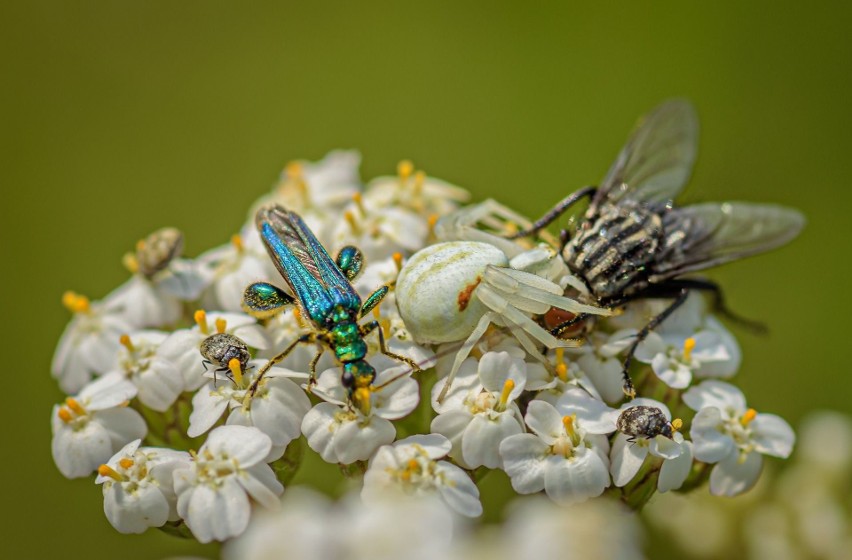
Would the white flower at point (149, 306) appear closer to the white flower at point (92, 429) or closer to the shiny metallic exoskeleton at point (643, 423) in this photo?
the white flower at point (92, 429)

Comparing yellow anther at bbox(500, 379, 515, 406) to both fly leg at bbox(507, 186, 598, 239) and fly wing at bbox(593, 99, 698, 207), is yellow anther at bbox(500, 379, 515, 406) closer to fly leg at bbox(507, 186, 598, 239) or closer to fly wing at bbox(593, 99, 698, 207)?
fly leg at bbox(507, 186, 598, 239)

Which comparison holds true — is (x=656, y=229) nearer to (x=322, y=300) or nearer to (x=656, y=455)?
(x=656, y=455)

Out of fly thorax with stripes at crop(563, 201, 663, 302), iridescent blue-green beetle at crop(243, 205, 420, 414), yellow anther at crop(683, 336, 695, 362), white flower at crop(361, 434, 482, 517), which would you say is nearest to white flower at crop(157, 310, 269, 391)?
→ iridescent blue-green beetle at crop(243, 205, 420, 414)

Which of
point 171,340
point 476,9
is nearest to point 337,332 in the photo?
point 171,340

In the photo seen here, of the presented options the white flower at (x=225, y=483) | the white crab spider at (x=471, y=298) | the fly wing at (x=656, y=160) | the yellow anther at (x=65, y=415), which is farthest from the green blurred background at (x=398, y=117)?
the white flower at (x=225, y=483)

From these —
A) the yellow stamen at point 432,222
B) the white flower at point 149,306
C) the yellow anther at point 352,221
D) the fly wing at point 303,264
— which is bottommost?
the white flower at point 149,306
